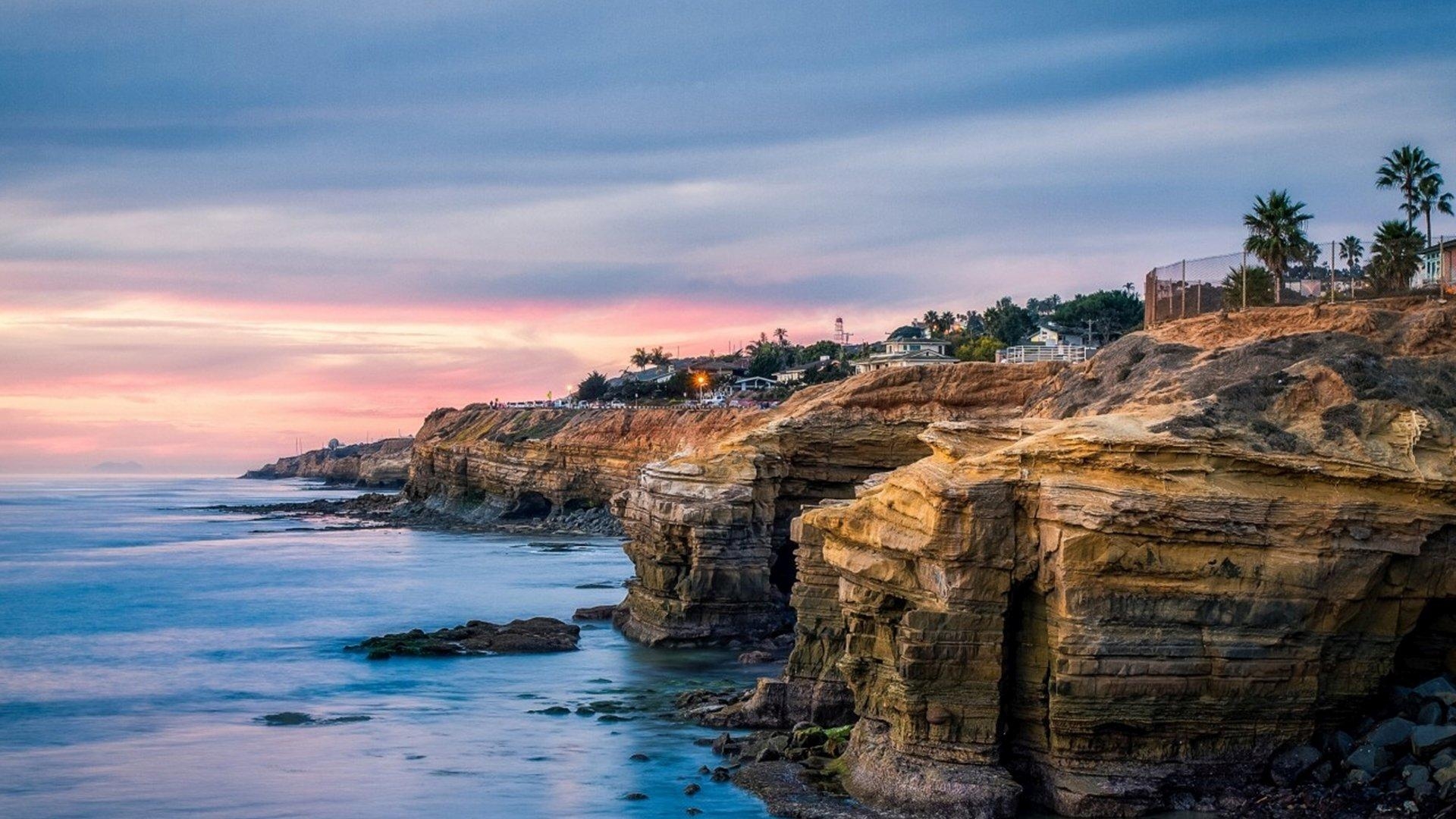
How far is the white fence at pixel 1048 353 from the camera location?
54.4 m

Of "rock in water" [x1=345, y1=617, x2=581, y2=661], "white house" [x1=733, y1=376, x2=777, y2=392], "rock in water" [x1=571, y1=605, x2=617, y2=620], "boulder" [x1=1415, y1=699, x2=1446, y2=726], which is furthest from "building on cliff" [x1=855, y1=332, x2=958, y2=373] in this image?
"boulder" [x1=1415, y1=699, x2=1446, y2=726]

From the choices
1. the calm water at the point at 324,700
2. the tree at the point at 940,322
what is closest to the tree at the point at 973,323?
the tree at the point at 940,322

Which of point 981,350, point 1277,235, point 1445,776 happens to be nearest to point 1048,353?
point 1277,235

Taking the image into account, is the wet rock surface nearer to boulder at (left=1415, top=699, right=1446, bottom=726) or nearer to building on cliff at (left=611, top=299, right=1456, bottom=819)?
building on cliff at (left=611, top=299, right=1456, bottom=819)

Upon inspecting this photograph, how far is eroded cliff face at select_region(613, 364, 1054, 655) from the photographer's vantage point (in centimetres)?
4116

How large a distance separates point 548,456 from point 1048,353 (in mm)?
49529

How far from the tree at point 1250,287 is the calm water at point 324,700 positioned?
50.6ft

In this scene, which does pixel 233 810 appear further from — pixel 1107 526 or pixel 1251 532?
pixel 1251 532

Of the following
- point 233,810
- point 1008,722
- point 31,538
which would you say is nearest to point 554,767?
point 233,810

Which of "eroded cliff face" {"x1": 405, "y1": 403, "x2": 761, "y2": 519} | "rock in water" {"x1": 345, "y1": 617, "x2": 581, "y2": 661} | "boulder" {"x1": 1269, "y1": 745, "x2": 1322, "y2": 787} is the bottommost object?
"rock in water" {"x1": 345, "y1": 617, "x2": 581, "y2": 661}

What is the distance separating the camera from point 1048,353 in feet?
201

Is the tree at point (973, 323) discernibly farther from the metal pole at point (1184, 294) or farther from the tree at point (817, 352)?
the metal pole at point (1184, 294)

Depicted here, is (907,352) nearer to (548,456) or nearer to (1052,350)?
(548,456)

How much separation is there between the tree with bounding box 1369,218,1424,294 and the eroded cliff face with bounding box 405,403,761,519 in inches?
1825
